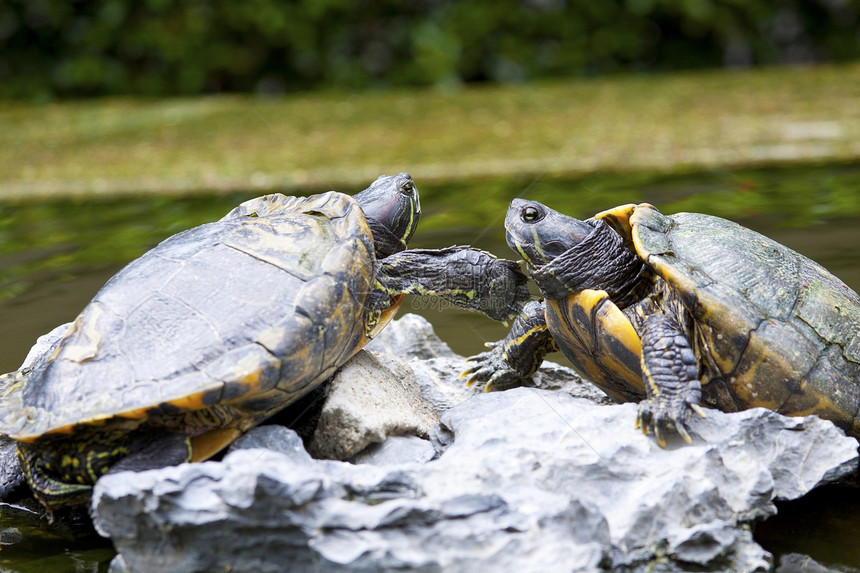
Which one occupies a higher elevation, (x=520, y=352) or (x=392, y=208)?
(x=392, y=208)

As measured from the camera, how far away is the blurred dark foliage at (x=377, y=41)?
779 cm

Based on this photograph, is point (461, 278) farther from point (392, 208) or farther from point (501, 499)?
point (501, 499)

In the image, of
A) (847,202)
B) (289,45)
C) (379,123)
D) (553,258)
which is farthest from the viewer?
(289,45)

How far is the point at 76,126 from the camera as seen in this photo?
7.13m

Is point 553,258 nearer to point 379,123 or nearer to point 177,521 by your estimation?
point 177,521

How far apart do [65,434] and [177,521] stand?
16.6 inches

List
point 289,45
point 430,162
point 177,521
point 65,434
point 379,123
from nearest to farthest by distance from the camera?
point 177,521
point 65,434
point 430,162
point 379,123
point 289,45

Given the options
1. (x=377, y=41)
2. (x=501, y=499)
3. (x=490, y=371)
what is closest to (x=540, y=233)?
(x=490, y=371)

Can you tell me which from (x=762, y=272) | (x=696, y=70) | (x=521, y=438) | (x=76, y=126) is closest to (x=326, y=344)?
(x=521, y=438)

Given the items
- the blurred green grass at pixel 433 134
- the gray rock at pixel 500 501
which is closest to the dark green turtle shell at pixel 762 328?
the gray rock at pixel 500 501

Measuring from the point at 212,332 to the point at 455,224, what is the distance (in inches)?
99.5

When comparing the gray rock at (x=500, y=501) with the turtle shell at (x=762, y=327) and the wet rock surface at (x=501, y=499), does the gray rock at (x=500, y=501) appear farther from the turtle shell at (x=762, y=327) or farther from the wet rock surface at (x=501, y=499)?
the turtle shell at (x=762, y=327)

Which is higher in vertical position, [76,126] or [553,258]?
[553,258]

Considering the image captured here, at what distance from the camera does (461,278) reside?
8.55 feet
